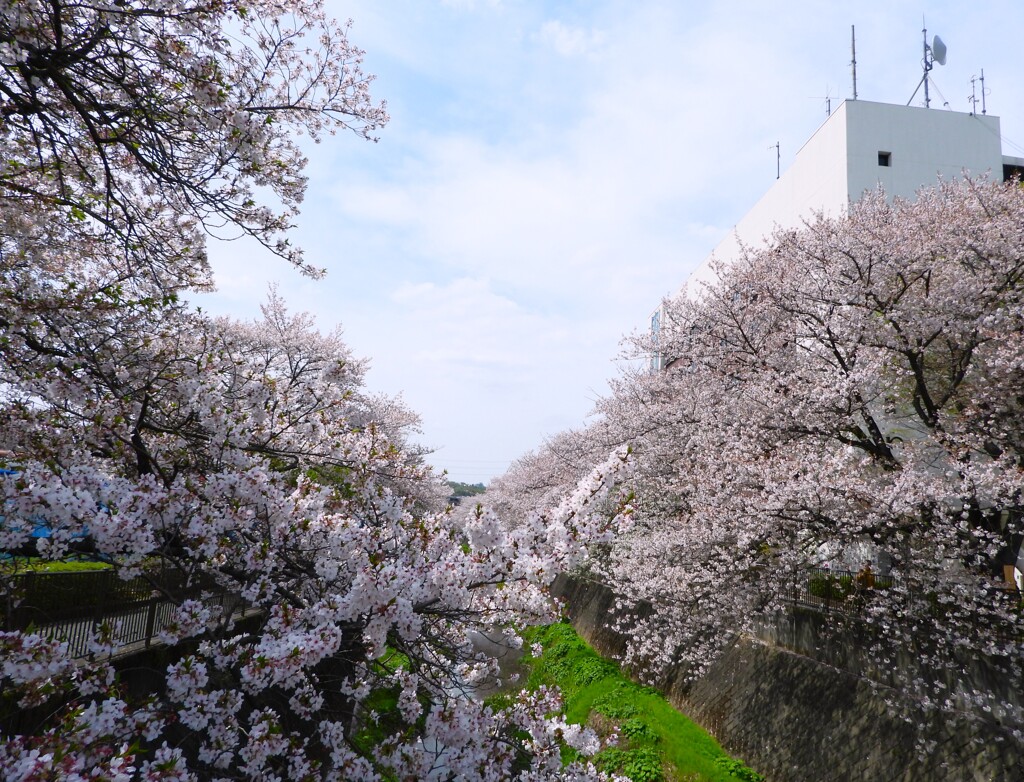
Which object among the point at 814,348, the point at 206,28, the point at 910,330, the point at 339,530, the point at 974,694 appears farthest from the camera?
the point at 814,348

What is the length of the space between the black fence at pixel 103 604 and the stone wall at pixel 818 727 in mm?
5122

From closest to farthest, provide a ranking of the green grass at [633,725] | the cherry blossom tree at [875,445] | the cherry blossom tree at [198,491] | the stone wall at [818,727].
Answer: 1. the cherry blossom tree at [198,491]
2. the stone wall at [818,727]
3. the cherry blossom tree at [875,445]
4. the green grass at [633,725]

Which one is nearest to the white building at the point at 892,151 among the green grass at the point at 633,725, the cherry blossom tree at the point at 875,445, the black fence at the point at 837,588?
the cherry blossom tree at the point at 875,445

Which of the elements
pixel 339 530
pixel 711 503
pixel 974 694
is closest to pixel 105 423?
pixel 339 530

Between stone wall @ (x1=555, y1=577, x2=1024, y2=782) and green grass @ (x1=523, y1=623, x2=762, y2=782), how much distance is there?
523mm

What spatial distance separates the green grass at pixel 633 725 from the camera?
458 inches

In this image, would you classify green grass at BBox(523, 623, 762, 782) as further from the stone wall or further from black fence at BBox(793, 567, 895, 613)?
black fence at BBox(793, 567, 895, 613)

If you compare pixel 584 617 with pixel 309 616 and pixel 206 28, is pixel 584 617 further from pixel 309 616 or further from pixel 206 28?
pixel 206 28

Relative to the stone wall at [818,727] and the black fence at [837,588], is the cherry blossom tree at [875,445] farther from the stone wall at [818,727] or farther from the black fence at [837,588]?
the stone wall at [818,727]

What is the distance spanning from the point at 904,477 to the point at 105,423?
33.7ft

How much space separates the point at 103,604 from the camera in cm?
680

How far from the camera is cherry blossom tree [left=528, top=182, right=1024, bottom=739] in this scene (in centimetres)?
882

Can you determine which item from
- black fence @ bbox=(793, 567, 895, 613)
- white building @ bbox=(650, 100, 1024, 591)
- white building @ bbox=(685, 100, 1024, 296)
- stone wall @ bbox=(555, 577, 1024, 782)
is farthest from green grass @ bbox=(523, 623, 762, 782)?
white building @ bbox=(685, 100, 1024, 296)

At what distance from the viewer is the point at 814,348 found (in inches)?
490
